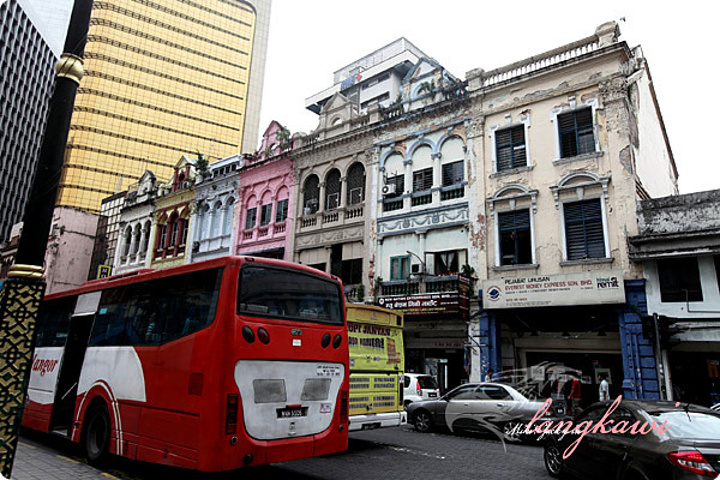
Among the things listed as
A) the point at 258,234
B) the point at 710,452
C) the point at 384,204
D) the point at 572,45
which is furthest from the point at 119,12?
the point at 710,452

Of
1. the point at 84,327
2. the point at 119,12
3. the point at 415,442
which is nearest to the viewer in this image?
the point at 84,327

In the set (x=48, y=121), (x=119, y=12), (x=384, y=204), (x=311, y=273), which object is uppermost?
(x=119, y=12)

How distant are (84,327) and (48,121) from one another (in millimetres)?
6388

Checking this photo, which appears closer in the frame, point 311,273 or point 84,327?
point 311,273

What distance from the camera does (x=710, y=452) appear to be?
4840mm

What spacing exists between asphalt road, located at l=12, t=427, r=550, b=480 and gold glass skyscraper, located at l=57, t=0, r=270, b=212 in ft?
157

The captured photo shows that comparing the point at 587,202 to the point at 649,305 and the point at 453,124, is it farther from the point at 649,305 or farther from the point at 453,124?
the point at 453,124

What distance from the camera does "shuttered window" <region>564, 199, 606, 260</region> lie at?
15930 millimetres

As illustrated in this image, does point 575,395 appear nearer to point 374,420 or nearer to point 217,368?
point 374,420

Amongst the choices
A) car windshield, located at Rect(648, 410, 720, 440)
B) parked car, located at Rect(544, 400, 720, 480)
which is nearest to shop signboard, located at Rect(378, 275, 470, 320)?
parked car, located at Rect(544, 400, 720, 480)

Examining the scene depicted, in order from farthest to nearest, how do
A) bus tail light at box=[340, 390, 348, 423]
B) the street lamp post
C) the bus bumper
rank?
1. the bus bumper
2. bus tail light at box=[340, 390, 348, 423]
3. the street lamp post

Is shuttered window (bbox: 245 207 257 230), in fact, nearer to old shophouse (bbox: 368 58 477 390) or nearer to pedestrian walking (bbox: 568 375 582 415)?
old shophouse (bbox: 368 58 477 390)

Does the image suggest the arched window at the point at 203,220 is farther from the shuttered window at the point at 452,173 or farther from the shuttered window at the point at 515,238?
the shuttered window at the point at 515,238

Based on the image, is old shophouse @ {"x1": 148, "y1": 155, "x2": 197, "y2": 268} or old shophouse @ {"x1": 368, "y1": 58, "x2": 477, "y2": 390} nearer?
old shophouse @ {"x1": 368, "y1": 58, "x2": 477, "y2": 390}
